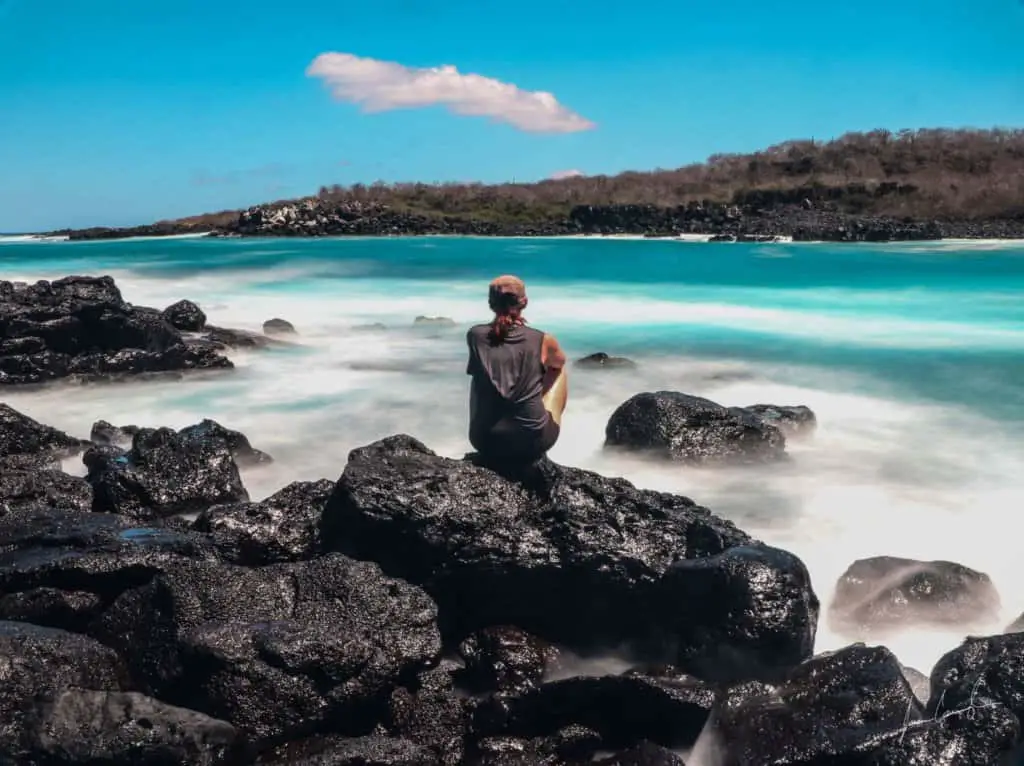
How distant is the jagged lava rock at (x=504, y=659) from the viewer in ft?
14.3

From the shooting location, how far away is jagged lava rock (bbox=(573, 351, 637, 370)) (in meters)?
A: 14.4

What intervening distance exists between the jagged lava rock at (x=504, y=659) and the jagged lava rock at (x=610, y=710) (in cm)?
14

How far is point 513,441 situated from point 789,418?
5.13 metres

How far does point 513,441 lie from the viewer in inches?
221

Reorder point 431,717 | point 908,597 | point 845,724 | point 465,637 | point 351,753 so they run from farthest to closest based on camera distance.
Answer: point 908,597 → point 465,637 → point 431,717 → point 845,724 → point 351,753

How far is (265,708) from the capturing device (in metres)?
3.82

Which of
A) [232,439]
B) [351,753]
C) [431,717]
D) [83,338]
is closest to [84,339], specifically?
[83,338]

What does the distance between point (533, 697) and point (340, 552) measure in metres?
1.33

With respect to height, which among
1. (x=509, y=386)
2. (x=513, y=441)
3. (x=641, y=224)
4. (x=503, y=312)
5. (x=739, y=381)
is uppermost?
(x=641, y=224)

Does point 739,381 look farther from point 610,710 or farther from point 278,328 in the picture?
point 610,710

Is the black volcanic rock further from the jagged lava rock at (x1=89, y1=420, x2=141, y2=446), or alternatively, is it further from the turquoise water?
the jagged lava rock at (x1=89, y1=420, x2=141, y2=446)

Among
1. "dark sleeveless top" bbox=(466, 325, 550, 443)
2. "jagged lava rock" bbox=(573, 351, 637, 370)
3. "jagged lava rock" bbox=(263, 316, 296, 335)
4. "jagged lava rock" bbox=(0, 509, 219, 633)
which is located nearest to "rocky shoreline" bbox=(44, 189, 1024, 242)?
"jagged lava rock" bbox=(263, 316, 296, 335)

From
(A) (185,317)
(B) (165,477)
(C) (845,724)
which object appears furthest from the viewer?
(A) (185,317)

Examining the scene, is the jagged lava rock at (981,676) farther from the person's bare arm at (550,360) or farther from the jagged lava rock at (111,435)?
the jagged lava rock at (111,435)
